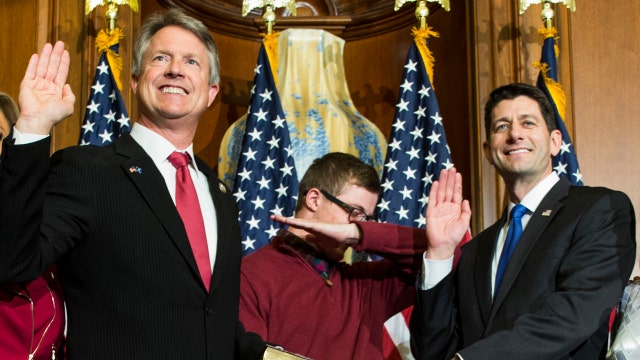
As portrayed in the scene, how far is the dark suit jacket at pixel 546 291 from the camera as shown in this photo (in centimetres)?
220

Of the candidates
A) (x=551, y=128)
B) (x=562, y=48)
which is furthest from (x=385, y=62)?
(x=551, y=128)

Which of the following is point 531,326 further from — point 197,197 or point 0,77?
point 0,77

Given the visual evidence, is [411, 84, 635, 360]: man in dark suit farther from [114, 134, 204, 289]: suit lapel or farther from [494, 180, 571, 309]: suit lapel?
[114, 134, 204, 289]: suit lapel

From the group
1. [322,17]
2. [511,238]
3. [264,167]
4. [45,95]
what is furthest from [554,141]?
[322,17]

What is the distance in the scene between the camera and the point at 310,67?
5039mm

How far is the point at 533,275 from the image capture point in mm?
2336

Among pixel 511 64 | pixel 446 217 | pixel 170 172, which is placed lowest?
pixel 446 217

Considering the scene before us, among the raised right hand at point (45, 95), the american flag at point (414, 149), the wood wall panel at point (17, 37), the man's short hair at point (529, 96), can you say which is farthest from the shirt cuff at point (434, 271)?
the wood wall panel at point (17, 37)

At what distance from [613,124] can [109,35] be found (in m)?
2.84

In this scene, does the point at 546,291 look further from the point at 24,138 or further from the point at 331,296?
the point at 24,138

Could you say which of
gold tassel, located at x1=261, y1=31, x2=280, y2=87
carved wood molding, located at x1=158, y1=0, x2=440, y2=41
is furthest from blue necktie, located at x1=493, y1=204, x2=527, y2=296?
carved wood molding, located at x1=158, y1=0, x2=440, y2=41

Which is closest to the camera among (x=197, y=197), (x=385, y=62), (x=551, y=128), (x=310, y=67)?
(x=197, y=197)

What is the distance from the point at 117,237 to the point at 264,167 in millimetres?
2654

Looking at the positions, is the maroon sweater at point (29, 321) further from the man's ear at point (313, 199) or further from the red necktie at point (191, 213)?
the man's ear at point (313, 199)
